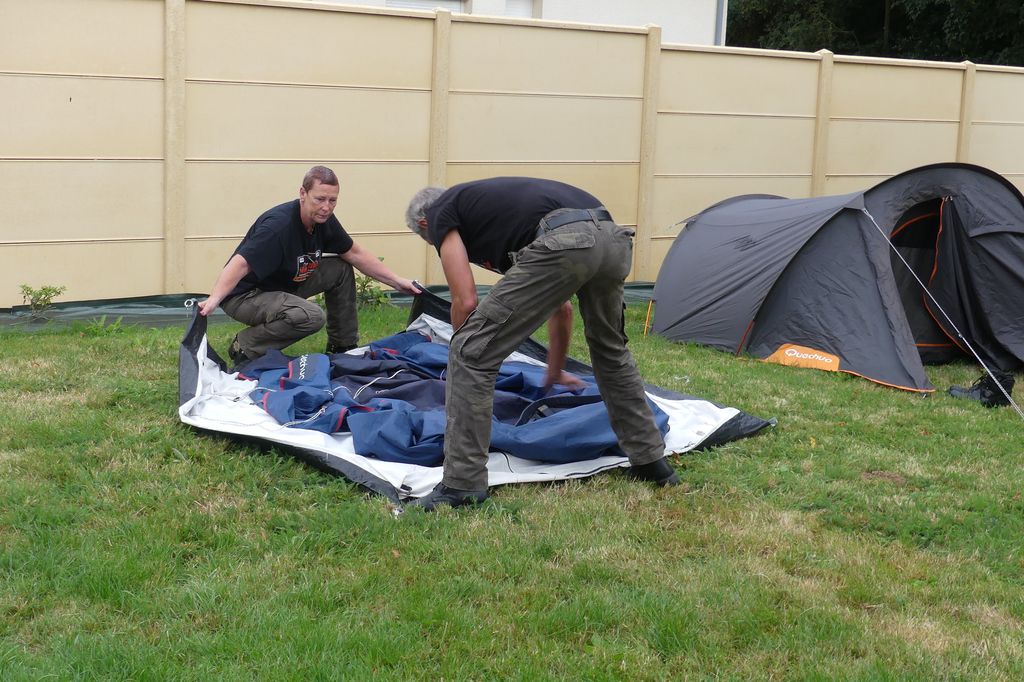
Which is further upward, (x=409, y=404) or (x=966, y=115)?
(x=966, y=115)

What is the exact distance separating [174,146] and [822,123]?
20.3ft

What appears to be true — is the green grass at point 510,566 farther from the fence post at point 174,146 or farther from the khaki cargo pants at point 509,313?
the fence post at point 174,146

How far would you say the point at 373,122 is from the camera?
29.4ft

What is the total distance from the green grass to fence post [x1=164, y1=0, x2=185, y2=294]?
10.1 feet

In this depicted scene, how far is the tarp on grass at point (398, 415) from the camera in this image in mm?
4688

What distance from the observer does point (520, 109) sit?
9523mm

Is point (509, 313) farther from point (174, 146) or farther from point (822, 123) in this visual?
point (822, 123)

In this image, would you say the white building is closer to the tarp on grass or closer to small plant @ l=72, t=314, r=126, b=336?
small plant @ l=72, t=314, r=126, b=336

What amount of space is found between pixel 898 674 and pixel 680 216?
7.63 m

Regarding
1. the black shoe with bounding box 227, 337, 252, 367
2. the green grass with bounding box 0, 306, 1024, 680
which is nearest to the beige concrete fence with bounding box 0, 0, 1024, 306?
the black shoe with bounding box 227, 337, 252, 367

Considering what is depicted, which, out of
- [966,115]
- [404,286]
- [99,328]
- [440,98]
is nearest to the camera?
[404,286]

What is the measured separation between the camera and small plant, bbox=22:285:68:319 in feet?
25.7

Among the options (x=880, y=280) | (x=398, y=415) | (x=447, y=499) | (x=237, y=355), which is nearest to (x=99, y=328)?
(x=237, y=355)

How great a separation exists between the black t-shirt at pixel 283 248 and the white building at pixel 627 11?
23.4 feet
